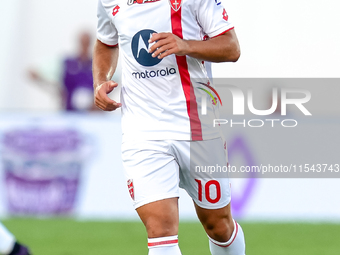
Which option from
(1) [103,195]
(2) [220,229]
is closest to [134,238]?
(1) [103,195]

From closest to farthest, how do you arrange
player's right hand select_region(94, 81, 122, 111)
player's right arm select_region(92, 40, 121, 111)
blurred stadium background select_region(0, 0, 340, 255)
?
player's right hand select_region(94, 81, 122, 111) < player's right arm select_region(92, 40, 121, 111) < blurred stadium background select_region(0, 0, 340, 255)

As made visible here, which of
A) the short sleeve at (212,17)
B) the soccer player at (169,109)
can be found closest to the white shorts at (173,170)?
the soccer player at (169,109)

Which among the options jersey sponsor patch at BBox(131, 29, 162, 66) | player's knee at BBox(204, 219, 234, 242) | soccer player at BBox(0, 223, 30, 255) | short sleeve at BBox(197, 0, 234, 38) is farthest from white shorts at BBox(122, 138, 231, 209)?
soccer player at BBox(0, 223, 30, 255)

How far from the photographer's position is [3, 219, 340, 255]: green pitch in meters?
5.55

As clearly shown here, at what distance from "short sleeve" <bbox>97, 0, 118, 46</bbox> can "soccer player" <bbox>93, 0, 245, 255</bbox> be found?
12 centimetres

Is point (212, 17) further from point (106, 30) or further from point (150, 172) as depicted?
point (150, 172)

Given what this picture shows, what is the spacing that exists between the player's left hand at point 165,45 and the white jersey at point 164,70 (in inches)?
9.0

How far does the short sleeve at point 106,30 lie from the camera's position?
3.78m

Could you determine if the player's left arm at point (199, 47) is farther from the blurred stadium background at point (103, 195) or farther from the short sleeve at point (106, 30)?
the blurred stadium background at point (103, 195)

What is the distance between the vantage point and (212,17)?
3.43 metres

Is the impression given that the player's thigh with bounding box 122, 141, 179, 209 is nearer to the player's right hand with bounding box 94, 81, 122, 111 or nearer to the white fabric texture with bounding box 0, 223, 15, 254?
the player's right hand with bounding box 94, 81, 122, 111

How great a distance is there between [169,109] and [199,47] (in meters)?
0.39

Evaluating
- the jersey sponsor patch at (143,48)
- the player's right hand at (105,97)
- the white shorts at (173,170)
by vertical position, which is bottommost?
the white shorts at (173,170)

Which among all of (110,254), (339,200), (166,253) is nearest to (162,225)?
(166,253)
